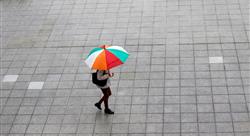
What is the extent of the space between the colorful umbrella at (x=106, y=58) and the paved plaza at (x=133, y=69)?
5.25 feet

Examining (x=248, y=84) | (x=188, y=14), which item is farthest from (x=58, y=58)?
(x=248, y=84)

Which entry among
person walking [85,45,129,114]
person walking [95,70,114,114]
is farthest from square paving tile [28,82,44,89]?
person walking [85,45,129,114]

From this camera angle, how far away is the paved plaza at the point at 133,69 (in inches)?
→ 375

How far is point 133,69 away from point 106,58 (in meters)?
2.47

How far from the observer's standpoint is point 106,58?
28.2 feet

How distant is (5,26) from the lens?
1362 centimetres

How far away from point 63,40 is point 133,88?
309 centimetres

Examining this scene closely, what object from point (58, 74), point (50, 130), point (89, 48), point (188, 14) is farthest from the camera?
point (188, 14)

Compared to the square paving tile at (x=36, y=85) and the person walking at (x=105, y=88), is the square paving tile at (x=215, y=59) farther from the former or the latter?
the square paving tile at (x=36, y=85)

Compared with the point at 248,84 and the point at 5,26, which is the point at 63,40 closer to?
the point at 5,26

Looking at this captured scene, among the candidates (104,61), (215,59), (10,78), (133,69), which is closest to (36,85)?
(10,78)

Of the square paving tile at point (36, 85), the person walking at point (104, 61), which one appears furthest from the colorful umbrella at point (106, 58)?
the square paving tile at point (36, 85)

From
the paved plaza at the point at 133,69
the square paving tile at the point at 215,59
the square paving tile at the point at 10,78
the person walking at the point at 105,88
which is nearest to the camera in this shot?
the person walking at the point at 105,88

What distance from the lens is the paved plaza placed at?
31.3ft
